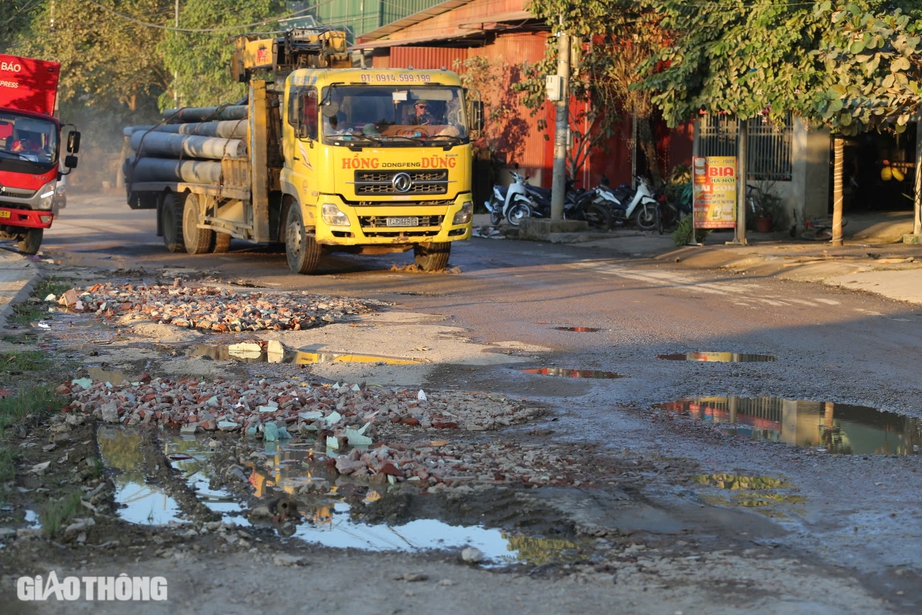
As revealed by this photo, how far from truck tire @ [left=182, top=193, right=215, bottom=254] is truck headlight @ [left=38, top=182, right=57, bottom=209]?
2.32 metres

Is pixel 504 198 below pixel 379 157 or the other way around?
below

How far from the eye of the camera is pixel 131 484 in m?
5.66

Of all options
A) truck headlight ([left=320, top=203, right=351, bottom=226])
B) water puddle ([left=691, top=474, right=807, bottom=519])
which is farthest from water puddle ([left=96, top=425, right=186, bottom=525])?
truck headlight ([left=320, top=203, right=351, bottom=226])

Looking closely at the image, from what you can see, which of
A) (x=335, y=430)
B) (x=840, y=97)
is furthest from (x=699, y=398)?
(x=840, y=97)

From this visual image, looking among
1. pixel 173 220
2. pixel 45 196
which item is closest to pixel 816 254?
pixel 173 220

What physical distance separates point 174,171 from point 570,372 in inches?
509

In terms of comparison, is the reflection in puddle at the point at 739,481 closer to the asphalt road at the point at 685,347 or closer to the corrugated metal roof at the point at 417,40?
the asphalt road at the point at 685,347

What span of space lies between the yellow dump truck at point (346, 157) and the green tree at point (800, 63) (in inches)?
179

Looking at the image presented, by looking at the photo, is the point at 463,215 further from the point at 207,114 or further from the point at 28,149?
the point at 28,149

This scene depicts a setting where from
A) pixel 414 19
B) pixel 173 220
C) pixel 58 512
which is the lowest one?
pixel 58 512

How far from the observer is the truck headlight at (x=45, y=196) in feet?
60.0

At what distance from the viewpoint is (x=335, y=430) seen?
6.61m

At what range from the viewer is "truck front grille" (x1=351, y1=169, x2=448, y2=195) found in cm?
1510

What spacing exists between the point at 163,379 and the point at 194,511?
311 cm
